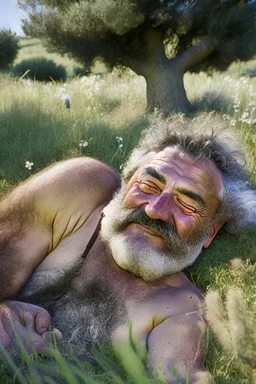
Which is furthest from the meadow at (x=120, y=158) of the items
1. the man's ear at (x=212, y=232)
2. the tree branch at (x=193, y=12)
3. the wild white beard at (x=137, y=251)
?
the tree branch at (x=193, y=12)

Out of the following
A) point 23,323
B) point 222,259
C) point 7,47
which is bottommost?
point 222,259

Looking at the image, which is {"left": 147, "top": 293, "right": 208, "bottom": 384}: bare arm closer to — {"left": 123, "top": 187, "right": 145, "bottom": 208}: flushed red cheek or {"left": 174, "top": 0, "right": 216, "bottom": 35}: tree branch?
{"left": 123, "top": 187, "right": 145, "bottom": 208}: flushed red cheek

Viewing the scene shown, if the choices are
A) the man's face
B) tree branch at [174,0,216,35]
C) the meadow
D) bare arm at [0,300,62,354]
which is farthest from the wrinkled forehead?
tree branch at [174,0,216,35]

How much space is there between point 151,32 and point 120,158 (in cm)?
440

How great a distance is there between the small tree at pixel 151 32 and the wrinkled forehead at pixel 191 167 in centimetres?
460

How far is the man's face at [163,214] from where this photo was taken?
2.48 meters

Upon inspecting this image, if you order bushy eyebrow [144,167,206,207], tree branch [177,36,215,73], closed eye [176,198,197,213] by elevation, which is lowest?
tree branch [177,36,215,73]

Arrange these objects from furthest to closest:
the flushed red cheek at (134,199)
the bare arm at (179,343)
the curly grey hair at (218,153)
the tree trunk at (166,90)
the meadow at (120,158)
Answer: the tree trunk at (166,90), the curly grey hair at (218,153), the flushed red cheek at (134,199), the bare arm at (179,343), the meadow at (120,158)

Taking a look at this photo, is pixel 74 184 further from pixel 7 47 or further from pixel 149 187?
pixel 7 47

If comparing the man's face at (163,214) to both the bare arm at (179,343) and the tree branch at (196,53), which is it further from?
the tree branch at (196,53)

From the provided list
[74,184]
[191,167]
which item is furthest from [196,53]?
[74,184]

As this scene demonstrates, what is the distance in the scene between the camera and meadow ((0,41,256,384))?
1.06m

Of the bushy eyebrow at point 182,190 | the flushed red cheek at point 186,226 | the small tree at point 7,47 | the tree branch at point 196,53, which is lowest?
the tree branch at point 196,53

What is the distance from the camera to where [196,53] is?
8164mm
